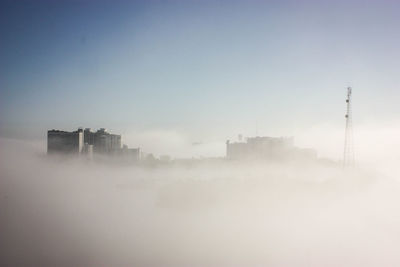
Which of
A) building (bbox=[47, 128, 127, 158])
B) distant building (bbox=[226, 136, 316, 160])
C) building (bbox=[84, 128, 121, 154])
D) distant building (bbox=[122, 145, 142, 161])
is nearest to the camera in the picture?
building (bbox=[47, 128, 127, 158])

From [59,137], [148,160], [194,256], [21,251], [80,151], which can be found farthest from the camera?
[194,256]

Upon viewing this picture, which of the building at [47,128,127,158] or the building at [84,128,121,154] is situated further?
the building at [84,128,121,154]

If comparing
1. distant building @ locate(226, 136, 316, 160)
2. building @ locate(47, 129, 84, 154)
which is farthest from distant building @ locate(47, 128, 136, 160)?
distant building @ locate(226, 136, 316, 160)

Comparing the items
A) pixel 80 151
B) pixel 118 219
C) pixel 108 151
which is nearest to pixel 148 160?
pixel 108 151

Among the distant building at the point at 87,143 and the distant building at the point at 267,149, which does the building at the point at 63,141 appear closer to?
the distant building at the point at 87,143

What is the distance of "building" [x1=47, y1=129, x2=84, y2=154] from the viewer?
1874 inches

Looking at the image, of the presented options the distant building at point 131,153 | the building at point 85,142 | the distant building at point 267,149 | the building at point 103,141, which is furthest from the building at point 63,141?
the distant building at point 267,149

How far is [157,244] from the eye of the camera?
4902 inches

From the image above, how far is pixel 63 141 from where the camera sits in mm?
47812

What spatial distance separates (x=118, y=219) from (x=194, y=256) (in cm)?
3557

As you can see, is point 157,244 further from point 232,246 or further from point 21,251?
point 21,251

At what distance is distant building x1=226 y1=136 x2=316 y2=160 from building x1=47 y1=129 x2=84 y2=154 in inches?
1292

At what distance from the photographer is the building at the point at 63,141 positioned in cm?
4759

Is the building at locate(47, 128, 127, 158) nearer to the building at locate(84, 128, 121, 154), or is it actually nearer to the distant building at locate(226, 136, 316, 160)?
the building at locate(84, 128, 121, 154)
